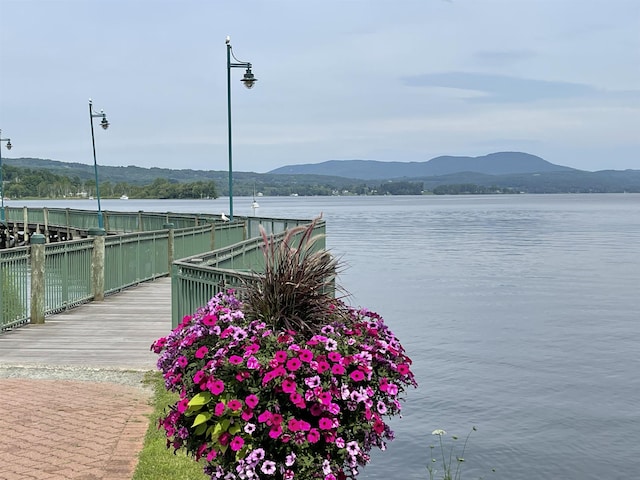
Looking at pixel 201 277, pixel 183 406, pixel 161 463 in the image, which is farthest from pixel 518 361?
pixel 183 406

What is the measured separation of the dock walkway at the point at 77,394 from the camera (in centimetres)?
679

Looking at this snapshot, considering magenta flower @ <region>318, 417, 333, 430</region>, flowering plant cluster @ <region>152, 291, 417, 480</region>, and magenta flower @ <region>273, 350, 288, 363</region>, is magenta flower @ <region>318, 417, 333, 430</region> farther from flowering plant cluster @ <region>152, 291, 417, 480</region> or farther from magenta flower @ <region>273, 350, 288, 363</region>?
magenta flower @ <region>273, 350, 288, 363</region>

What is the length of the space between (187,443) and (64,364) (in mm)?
5634

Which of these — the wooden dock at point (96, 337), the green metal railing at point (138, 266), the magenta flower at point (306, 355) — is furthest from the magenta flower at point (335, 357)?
the wooden dock at point (96, 337)

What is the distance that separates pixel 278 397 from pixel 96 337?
8.05 m

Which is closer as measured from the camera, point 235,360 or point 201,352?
point 235,360

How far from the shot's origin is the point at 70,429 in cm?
766

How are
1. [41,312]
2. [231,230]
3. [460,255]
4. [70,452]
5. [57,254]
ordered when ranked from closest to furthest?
[70,452], [41,312], [57,254], [231,230], [460,255]

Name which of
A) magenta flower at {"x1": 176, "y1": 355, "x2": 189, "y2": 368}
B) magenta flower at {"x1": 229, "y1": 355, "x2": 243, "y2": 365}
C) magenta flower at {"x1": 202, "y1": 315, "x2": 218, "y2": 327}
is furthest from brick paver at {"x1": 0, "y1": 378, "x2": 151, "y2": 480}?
magenta flower at {"x1": 229, "y1": 355, "x2": 243, "y2": 365}

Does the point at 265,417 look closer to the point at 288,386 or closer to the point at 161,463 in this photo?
the point at 288,386

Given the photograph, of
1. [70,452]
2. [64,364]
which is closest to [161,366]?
[70,452]

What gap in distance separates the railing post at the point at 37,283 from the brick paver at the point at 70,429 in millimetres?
4030

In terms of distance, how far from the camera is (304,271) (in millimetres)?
5812

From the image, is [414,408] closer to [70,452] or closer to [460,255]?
[70,452]
